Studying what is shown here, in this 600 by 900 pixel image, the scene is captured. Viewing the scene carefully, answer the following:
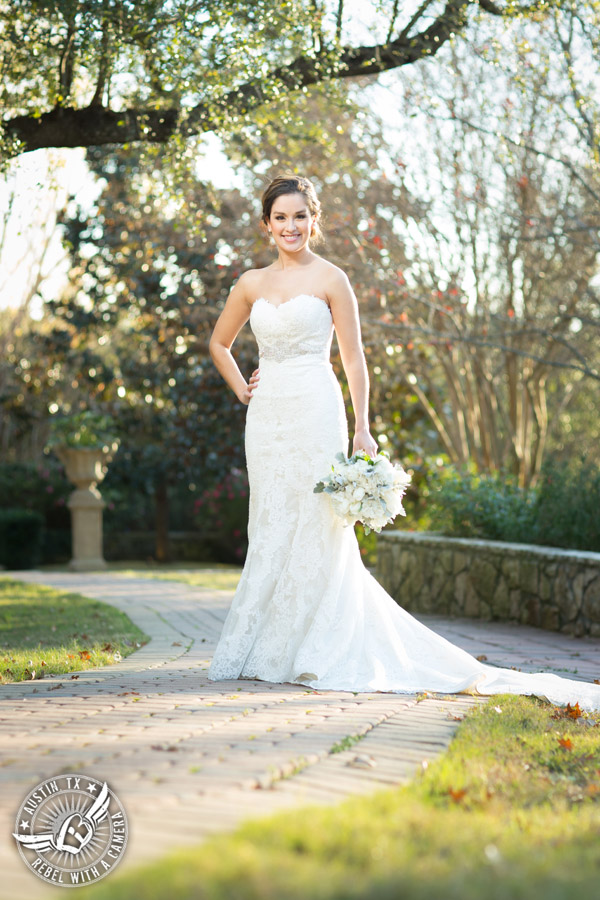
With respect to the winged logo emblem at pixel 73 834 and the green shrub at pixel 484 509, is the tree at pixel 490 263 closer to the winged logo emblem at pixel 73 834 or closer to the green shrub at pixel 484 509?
the green shrub at pixel 484 509

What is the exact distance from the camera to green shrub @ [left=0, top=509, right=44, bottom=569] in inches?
649

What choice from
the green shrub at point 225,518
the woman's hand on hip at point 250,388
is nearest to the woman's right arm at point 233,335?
the woman's hand on hip at point 250,388

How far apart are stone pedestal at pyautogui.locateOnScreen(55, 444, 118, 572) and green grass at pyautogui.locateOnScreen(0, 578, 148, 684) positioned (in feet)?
15.7

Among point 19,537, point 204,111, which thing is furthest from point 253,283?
point 19,537

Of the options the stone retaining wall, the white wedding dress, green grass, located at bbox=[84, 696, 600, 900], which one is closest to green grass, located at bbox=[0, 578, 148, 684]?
the white wedding dress

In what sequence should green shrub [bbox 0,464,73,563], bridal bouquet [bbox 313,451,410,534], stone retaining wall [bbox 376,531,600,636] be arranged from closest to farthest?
bridal bouquet [bbox 313,451,410,534] → stone retaining wall [bbox 376,531,600,636] → green shrub [bbox 0,464,73,563]

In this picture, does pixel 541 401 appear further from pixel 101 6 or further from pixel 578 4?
pixel 101 6

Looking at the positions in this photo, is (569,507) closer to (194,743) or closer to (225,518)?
(194,743)

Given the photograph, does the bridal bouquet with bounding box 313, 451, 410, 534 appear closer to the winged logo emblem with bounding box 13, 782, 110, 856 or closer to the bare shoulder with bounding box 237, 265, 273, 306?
the bare shoulder with bounding box 237, 265, 273, 306

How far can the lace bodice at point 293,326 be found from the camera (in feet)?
15.6

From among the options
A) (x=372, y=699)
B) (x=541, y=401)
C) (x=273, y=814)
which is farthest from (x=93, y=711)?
(x=541, y=401)

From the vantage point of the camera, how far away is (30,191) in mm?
7004

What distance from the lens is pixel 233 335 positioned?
521 centimetres

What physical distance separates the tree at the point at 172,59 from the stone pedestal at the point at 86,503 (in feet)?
26.9
